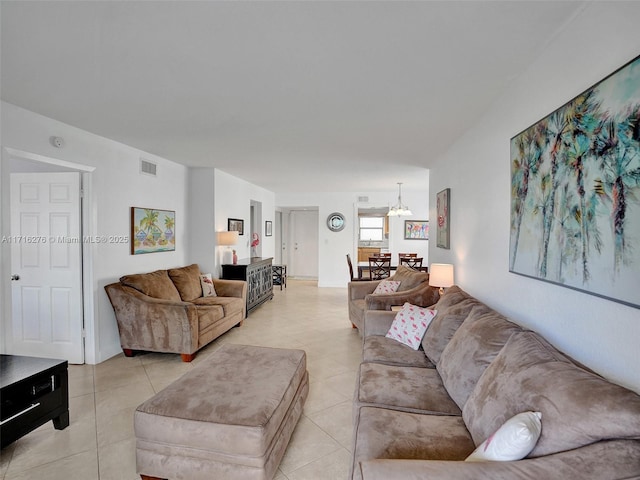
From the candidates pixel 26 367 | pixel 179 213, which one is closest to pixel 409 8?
pixel 26 367

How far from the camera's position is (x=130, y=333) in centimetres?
361

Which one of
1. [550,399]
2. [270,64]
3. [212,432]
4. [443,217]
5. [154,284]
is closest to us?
[550,399]

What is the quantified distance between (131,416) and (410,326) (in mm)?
2284

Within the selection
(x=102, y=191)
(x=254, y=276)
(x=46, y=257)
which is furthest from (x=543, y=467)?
(x=254, y=276)

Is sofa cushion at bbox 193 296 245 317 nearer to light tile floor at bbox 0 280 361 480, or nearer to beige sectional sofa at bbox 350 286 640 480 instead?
light tile floor at bbox 0 280 361 480

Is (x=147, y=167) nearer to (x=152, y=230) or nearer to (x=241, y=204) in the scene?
(x=152, y=230)

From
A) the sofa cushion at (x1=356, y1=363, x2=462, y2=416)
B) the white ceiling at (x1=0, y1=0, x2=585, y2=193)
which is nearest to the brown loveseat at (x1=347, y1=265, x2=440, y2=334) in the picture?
the sofa cushion at (x1=356, y1=363, x2=462, y2=416)

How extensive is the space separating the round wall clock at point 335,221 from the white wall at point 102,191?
14.5 feet

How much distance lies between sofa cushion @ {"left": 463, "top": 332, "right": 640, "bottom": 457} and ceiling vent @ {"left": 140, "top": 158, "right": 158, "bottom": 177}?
169 inches

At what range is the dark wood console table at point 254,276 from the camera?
5.36 metres

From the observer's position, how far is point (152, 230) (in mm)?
4363

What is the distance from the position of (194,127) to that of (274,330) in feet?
9.34

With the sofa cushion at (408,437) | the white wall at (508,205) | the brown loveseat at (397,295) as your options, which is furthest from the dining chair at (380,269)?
the sofa cushion at (408,437)

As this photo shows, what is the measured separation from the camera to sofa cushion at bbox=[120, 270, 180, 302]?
3697mm
